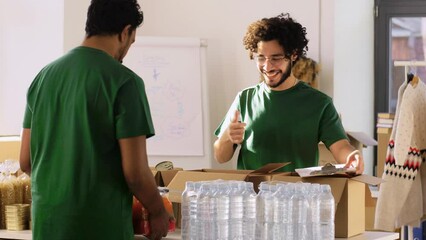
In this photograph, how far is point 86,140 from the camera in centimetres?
258

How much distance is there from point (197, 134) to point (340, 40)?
1.17 meters

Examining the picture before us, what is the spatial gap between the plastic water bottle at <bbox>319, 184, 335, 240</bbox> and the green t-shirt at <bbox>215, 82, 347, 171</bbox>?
625mm

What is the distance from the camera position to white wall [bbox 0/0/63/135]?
221 inches

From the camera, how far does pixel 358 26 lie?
5922mm

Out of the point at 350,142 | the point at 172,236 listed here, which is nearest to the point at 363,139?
the point at 350,142

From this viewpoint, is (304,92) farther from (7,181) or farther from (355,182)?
(7,181)

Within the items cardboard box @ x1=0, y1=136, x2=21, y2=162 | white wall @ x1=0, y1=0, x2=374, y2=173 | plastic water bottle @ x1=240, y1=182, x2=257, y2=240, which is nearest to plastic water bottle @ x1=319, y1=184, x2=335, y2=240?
plastic water bottle @ x1=240, y1=182, x2=257, y2=240

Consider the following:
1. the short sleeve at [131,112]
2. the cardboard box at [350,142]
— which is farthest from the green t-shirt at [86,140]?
the cardboard box at [350,142]

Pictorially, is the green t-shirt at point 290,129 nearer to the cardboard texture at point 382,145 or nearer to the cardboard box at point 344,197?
the cardboard box at point 344,197

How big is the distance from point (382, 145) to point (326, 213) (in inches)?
112

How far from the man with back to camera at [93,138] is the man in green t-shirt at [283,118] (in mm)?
916

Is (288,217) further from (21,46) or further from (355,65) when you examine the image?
(21,46)

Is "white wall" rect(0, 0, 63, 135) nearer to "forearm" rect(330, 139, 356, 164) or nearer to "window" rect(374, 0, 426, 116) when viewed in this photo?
"window" rect(374, 0, 426, 116)

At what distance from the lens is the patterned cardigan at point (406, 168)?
4.81m
